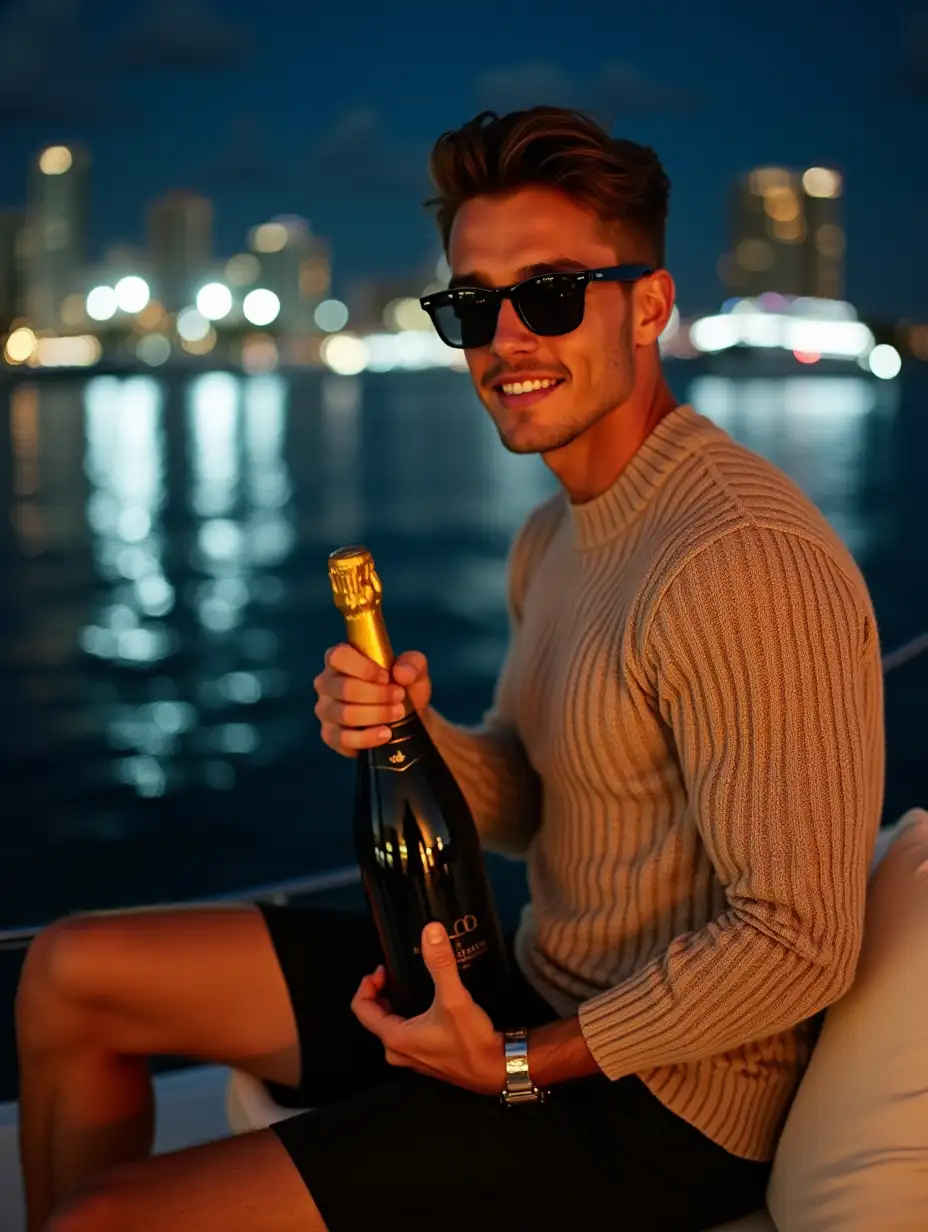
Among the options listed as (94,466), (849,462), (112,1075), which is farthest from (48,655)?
(849,462)

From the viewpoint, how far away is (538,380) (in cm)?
188

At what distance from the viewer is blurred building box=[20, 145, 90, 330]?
9400 cm

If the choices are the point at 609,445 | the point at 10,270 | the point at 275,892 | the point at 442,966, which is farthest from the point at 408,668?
the point at 10,270

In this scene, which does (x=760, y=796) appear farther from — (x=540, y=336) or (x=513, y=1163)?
(x=540, y=336)

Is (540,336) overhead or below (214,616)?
overhead

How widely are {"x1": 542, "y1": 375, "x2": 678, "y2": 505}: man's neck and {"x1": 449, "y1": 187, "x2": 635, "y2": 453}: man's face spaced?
0.03m

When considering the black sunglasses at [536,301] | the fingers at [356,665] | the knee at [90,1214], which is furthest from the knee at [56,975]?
Result: the black sunglasses at [536,301]

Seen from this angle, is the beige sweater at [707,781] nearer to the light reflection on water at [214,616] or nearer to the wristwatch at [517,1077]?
the wristwatch at [517,1077]

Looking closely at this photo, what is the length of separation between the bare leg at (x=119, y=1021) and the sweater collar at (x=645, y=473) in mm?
688

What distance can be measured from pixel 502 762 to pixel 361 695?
0.52 m

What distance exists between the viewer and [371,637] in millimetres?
1652

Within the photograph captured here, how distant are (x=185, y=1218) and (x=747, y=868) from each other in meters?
0.66

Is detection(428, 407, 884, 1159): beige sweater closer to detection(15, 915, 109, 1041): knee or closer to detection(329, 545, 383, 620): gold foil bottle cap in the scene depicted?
detection(329, 545, 383, 620): gold foil bottle cap

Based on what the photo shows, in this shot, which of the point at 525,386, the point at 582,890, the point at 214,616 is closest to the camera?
the point at 582,890
